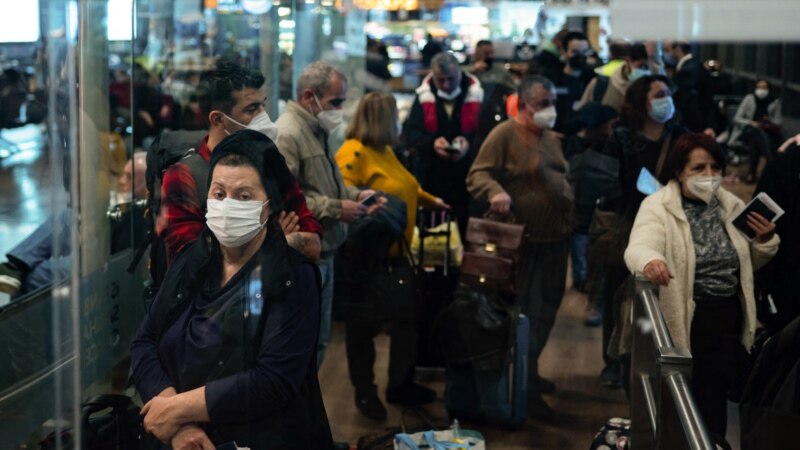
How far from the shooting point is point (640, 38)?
16.1 feet

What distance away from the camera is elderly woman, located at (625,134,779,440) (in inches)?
153

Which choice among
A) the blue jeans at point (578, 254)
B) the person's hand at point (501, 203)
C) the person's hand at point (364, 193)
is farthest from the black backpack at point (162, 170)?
the blue jeans at point (578, 254)

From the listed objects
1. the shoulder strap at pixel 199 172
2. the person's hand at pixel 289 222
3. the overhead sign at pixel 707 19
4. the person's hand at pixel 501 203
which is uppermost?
→ the overhead sign at pixel 707 19

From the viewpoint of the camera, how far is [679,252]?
3889 millimetres

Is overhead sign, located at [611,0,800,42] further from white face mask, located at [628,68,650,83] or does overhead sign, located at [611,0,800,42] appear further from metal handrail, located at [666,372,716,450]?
metal handrail, located at [666,372,716,450]

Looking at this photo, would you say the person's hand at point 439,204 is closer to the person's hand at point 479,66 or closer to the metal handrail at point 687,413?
the person's hand at point 479,66

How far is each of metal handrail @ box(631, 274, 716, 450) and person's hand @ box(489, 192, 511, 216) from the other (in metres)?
0.97

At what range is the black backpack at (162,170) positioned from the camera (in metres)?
2.53

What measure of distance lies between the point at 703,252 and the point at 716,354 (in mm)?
383

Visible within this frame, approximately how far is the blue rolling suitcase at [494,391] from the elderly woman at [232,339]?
1961mm

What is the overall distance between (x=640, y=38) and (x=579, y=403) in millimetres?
1571

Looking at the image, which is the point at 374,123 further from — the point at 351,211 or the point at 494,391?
the point at 494,391

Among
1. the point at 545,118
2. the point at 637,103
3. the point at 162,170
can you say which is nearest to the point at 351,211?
the point at 162,170

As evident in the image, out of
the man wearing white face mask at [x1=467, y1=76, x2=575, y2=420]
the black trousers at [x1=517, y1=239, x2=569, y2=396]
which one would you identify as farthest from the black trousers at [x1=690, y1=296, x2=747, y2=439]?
the black trousers at [x1=517, y1=239, x2=569, y2=396]
